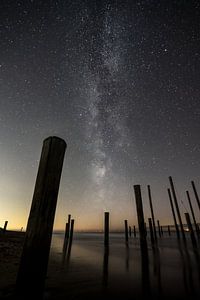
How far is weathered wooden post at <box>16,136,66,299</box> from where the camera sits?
1.68m

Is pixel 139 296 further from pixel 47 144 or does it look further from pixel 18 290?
pixel 47 144

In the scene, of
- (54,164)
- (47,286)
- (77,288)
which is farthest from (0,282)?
(54,164)

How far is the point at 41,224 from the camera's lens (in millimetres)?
1816

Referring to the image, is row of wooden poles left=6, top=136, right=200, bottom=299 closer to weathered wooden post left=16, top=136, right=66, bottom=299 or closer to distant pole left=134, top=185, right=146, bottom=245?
weathered wooden post left=16, top=136, right=66, bottom=299

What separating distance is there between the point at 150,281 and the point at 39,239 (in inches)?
162

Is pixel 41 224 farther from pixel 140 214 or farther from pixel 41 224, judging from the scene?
pixel 140 214

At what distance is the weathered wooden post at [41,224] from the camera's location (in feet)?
5.51

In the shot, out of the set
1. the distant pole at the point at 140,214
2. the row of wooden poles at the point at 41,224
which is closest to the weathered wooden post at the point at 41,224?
the row of wooden poles at the point at 41,224

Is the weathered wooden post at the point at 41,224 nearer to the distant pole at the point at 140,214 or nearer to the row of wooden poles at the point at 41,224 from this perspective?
the row of wooden poles at the point at 41,224

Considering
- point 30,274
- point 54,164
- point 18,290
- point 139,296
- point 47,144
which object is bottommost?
point 139,296

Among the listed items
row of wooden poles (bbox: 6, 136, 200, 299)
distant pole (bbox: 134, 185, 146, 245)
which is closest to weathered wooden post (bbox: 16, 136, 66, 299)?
row of wooden poles (bbox: 6, 136, 200, 299)

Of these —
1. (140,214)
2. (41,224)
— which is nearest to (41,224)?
(41,224)

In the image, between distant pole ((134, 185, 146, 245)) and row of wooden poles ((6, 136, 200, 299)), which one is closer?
row of wooden poles ((6, 136, 200, 299))

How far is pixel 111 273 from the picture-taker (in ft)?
17.6
